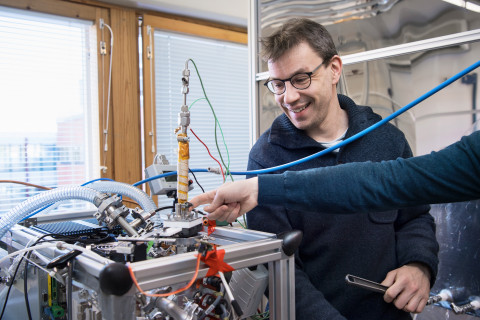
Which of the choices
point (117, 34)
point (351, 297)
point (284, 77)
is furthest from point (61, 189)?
point (117, 34)

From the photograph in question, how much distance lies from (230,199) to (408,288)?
0.55 meters

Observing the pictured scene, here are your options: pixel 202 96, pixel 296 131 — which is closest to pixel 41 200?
pixel 296 131

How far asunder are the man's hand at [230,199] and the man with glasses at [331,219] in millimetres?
201

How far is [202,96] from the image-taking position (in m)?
3.44

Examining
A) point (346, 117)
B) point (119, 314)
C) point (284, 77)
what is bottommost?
point (119, 314)

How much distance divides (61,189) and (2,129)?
5.95 feet

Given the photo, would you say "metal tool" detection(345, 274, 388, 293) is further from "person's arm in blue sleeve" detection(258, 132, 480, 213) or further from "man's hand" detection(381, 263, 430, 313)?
"person's arm in blue sleeve" detection(258, 132, 480, 213)

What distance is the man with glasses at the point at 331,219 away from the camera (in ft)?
3.67

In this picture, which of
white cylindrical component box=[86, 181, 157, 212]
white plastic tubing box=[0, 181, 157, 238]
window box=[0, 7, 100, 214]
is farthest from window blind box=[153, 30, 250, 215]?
white plastic tubing box=[0, 181, 157, 238]

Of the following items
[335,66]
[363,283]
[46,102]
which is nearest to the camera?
[363,283]

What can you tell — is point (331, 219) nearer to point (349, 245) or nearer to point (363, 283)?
point (349, 245)

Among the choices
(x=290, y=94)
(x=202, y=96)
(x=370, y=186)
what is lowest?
(x=370, y=186)

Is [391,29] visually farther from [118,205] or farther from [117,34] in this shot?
[117,34]

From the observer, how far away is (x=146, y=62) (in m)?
3.12
